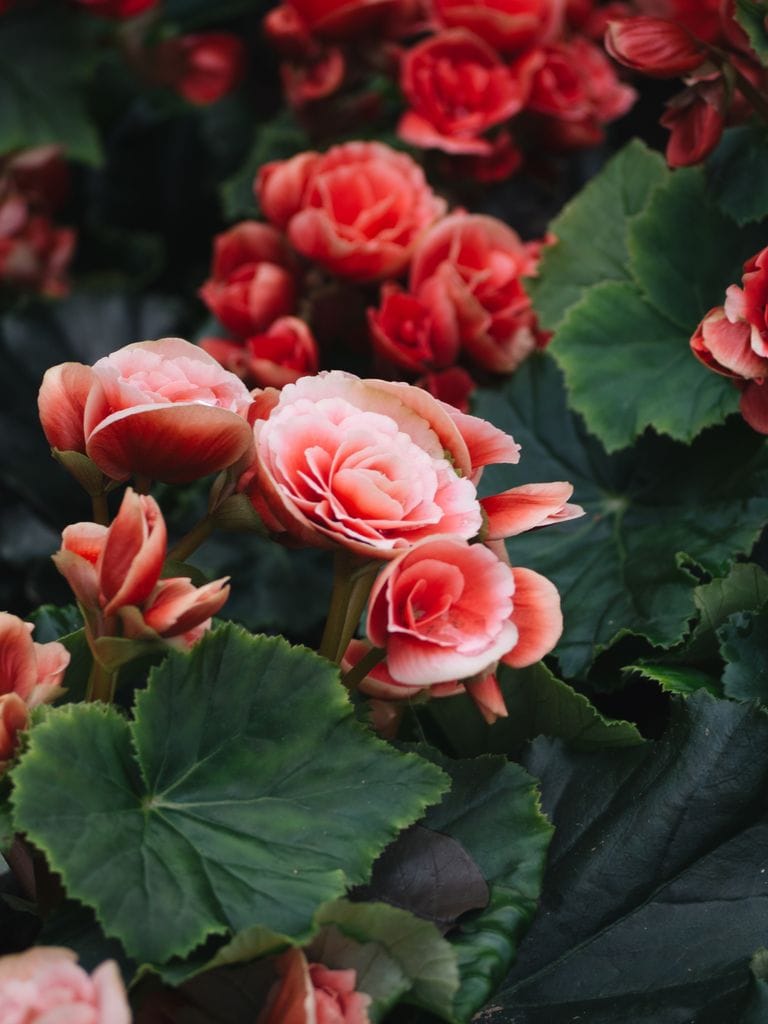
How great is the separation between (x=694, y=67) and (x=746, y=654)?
1.41 ft

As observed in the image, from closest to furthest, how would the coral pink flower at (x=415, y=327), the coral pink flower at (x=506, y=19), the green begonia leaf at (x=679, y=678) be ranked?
1. the green begonia leaf at (x=679, y=678)
2. the coral pink flower at (x=415, y=327)
3. the coral pink flower at (x=506, y=19)

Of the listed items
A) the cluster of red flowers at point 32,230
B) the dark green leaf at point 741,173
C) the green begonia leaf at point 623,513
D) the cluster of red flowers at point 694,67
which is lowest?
the cluster of red flowers at point 32,230

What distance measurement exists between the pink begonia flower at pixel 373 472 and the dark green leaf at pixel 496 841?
0.15 meters

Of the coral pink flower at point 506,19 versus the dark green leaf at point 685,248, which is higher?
the coral pink flower at point 506,19

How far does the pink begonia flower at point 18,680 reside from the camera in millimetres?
655

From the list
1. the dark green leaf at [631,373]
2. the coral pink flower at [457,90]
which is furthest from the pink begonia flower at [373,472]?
the coral pink flower at [457,90]

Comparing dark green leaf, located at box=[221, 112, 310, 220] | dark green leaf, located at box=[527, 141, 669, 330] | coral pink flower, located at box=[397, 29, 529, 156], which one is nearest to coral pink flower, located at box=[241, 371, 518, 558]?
dark green leaf, located at box=[527, 141, 669, 330]

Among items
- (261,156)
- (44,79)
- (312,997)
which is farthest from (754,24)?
(44,79)

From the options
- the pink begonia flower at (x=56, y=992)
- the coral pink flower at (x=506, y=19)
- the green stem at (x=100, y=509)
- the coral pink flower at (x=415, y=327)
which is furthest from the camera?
the coral pink flower at (x=506, y=19)

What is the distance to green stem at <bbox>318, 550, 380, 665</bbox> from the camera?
711mm

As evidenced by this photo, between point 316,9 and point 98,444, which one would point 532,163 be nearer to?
point 316,9

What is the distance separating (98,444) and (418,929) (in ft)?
0.99

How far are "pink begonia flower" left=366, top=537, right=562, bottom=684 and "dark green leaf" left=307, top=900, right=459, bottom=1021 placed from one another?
4.6 inches

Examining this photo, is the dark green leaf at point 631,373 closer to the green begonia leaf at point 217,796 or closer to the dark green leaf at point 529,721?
the dark green leaf at point 529,721
